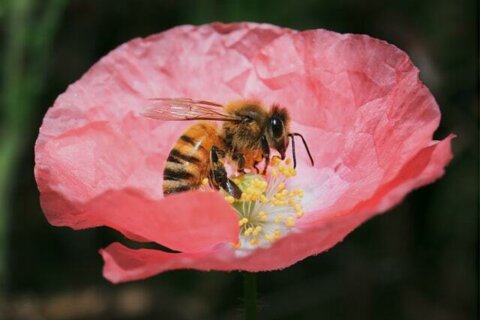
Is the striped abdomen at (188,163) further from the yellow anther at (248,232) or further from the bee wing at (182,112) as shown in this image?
the yellow anther at (248,232)

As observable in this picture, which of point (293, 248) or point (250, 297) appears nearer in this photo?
point (293, 248)

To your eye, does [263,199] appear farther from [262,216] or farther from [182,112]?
[182,112]

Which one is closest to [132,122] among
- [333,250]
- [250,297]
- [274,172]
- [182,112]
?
[182,112]

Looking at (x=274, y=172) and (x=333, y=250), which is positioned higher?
(x=274, y=172)

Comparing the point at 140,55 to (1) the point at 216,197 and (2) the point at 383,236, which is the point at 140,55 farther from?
(2) the point at 383,236

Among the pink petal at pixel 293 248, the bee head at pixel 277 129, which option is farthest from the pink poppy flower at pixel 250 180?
the bee head at pixel 277 129

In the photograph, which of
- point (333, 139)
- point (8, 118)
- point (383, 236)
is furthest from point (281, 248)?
point (383, 236)
